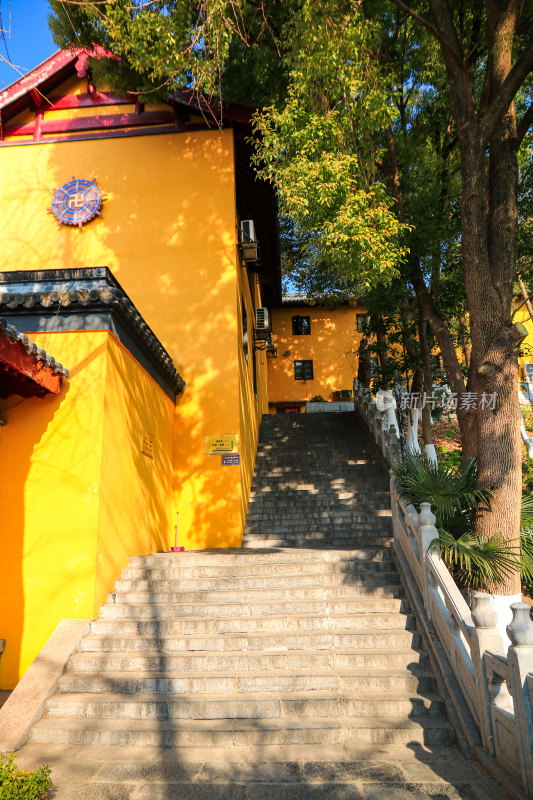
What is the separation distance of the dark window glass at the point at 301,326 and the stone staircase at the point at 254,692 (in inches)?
746

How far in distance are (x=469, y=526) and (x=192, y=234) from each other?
7.11 metres

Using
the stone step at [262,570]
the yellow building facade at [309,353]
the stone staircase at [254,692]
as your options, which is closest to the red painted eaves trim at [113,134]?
the stone staircase at [254,692]

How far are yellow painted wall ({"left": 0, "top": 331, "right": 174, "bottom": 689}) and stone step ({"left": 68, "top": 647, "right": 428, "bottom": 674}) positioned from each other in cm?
68

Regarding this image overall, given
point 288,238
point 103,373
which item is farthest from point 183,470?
point 288,238

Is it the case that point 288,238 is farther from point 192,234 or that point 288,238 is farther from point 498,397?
point 498,397

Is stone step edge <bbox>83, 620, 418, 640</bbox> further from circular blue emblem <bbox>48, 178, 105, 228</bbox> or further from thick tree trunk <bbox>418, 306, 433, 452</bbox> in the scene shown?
circular blue emblem <bbox>48, 178, 105, 228</bbox>

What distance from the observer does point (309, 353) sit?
24984mm

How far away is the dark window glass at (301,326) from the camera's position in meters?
25.2

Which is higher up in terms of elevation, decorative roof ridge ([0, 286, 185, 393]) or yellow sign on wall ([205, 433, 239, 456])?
decorative roof ridge ([0, 286, 185, 393])

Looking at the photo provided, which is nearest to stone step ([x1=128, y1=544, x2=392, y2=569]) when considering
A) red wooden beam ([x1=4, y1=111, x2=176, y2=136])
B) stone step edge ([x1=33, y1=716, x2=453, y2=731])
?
stone step edge ([x1=33, y1=716, x2=453, y2=731])

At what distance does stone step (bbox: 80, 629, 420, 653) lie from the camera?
522 cm

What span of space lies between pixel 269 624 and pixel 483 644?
236 centimetres

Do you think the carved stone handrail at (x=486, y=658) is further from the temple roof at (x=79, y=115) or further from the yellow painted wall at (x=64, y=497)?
the temple roof at (x=79, y=115)

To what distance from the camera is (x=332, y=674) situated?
478 centimetres
